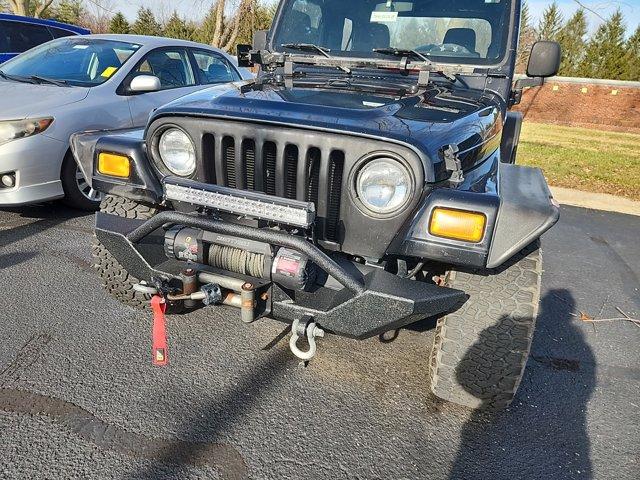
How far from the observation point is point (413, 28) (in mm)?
3221

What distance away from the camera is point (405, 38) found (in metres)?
3.22

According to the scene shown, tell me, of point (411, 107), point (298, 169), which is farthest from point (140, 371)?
point (411, 107)

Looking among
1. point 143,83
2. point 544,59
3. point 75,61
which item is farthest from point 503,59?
point 75,61

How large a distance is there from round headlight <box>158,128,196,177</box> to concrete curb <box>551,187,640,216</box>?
6.38 meters

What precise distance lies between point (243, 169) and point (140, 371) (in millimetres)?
1235

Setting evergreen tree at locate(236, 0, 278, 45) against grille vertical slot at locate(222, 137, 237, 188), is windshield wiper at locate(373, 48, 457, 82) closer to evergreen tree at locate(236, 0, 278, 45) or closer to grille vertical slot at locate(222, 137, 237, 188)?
grille vertical slot at locate(222, 137, 237, 188)

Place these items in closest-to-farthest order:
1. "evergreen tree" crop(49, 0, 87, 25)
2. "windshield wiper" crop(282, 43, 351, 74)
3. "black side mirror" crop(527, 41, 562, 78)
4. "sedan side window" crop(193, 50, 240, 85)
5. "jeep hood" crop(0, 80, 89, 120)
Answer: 1. "black side mirror" crop(527, 41, 562, 78)
2. "windshield wiper" crop(282, 43, 351, 74)
3. "jeep hood" crop(0, 80, 89, 120)
4. "sedan side window" crop(193, 50, 240, 85)
5. "evergreen tree" crop(49, 0, 87, 25)

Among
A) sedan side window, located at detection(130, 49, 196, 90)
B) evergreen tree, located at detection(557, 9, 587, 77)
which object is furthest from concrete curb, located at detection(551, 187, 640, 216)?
evergreen tree, located at detection(557, 9, 587, 77)

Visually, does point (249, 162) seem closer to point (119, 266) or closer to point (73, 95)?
point (119, 266)

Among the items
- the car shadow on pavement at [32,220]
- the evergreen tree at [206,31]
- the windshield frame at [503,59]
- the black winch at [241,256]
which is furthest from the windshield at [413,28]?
the evergreen tree at [206,31]

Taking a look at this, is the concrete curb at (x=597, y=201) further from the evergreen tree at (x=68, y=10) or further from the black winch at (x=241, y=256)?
the evergreen tree at (x=68, y=10)

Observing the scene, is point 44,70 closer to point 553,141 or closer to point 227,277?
point 227,277

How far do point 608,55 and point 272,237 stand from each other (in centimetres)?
2935

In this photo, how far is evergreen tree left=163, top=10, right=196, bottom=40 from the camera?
23.9 meters
